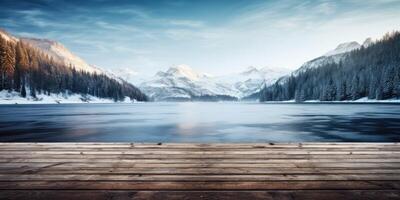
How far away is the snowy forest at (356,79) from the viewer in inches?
4294

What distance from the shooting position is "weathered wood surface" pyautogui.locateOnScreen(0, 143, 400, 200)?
3945 mm

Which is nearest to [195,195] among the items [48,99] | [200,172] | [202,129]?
[200,172]

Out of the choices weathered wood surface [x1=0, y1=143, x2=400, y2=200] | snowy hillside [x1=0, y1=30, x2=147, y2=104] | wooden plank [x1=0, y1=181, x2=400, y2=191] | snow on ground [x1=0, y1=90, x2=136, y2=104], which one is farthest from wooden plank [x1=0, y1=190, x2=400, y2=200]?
snow on ground [x1=0, y1=90, x2=136, y2=104]

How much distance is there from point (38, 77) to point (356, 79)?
15156 cm

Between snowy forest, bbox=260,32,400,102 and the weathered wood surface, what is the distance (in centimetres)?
12604

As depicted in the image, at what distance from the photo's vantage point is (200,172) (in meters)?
4.91

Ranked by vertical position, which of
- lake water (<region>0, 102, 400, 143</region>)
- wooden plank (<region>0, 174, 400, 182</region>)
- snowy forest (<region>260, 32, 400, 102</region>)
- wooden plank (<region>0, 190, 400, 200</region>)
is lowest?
lake water (<region>0, 102, 400, 143</region>)

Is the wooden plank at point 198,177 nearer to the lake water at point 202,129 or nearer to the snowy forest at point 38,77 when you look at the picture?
the lake water at point 202,129

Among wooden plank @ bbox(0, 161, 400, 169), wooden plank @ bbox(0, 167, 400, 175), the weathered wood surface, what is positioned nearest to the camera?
the weathered wood surface

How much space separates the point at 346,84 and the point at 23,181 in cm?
14587

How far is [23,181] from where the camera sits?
14.5ft

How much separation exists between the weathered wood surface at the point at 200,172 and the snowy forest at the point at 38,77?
115262 millimetres

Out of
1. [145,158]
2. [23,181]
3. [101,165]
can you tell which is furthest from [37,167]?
[145,158]

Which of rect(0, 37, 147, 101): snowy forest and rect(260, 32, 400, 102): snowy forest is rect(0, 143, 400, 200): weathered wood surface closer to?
rect(0, 37, 147, 101): snowy forest
